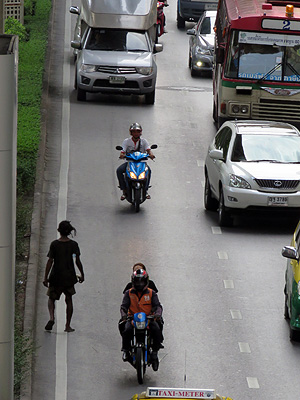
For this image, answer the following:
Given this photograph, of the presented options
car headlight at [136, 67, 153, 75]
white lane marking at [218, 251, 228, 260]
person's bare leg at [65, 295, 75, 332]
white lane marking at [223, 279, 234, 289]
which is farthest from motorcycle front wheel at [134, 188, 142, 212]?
car headlight at [136, 67, 153, 75]

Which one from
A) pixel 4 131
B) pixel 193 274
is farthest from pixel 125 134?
pixel 4 131

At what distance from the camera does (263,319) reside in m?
17.9

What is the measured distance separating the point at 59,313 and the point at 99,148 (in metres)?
10.5

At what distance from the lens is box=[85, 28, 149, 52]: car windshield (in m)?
32.9

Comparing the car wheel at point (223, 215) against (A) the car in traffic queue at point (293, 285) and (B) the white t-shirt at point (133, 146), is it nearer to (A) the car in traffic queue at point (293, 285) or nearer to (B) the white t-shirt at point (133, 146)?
(B) the white t-shirt at point (133, 146)

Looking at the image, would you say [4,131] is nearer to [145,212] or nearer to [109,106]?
[145,212]

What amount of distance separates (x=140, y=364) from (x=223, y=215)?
766 cm

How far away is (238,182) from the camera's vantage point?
22.3 m

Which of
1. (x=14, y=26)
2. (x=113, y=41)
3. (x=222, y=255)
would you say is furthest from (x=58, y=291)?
(x=14, y=26)

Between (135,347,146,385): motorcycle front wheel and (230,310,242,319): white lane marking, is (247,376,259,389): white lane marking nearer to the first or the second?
(135,347,146,385): motorcycle front wheel

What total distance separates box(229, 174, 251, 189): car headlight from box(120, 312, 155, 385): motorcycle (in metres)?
7.18

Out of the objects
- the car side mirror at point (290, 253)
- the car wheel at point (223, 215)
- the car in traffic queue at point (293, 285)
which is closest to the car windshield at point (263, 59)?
the car wheel at point (223, 215)

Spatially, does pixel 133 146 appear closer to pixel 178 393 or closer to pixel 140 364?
pixel 140 364

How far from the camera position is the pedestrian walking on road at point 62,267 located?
16.5 metres
